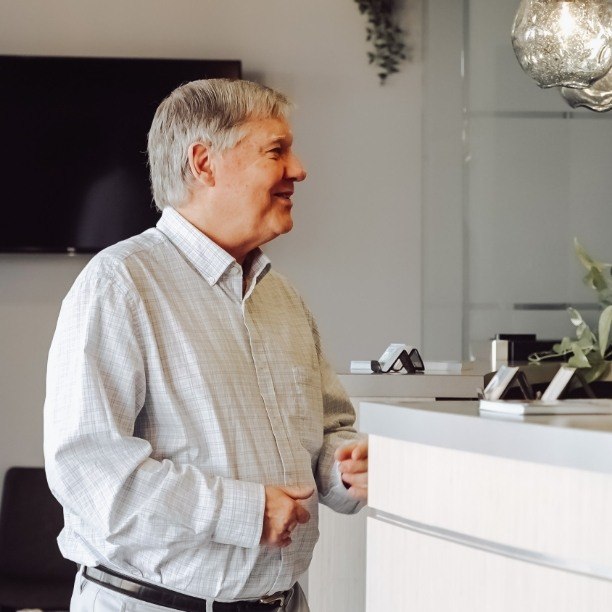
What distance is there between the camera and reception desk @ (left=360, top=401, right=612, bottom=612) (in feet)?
4.25

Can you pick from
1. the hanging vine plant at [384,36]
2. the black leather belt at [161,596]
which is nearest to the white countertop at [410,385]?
the black leather belt at [161,596]

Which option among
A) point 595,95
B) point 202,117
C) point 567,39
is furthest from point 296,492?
point 595,95


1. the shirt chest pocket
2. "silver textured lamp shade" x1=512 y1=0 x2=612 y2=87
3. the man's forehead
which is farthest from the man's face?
"silver textured lamp shade" x1=512 y1=0 x2=612 y2=87

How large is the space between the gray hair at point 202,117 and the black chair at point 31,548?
2.49 meters

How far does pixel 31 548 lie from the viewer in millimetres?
4301

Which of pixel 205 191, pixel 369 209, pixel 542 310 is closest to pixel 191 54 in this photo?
pixel 369 209

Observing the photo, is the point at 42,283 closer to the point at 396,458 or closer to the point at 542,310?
the point at 542,310

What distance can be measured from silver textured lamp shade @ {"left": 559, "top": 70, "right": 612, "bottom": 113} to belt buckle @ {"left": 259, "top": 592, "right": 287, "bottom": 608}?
218 centimetres

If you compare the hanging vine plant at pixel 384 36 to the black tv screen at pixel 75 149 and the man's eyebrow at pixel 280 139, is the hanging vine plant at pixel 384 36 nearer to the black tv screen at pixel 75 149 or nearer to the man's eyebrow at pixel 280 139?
the black tv screen at pixel 75 149

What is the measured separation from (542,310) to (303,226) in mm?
1052

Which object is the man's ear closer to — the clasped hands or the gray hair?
the gray hair

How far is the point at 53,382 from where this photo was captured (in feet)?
5.71

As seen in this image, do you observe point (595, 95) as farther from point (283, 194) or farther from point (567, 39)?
point (283, 194)

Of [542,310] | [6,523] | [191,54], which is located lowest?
[6,523]
